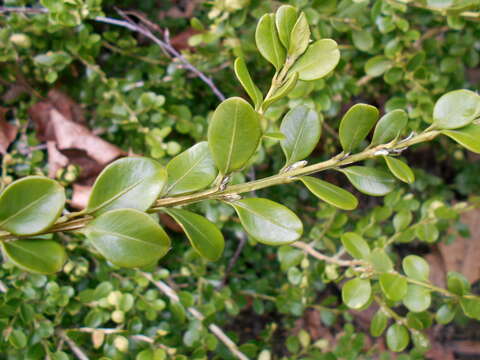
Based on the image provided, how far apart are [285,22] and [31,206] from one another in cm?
46

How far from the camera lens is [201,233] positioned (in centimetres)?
72

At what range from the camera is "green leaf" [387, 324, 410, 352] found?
1171 millimetres

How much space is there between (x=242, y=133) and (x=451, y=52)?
1266 millimetres

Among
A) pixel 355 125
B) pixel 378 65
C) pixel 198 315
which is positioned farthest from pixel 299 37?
pixel 198 315

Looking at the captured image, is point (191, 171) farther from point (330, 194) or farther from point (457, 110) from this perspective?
point (457, 110)

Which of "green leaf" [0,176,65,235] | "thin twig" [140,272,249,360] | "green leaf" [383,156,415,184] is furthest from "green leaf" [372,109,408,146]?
"thin twig" [140,272,249,360]

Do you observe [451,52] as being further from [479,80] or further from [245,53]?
[479,80]

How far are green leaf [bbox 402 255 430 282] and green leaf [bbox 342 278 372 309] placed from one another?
11 cm

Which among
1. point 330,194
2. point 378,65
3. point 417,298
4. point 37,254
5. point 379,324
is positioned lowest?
point 379,324

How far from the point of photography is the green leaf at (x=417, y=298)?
41.4 inches

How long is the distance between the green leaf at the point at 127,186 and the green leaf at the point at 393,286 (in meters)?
0.62

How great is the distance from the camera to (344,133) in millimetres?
781

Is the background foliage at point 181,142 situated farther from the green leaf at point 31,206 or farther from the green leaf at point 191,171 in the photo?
the green leaf at point 31,206

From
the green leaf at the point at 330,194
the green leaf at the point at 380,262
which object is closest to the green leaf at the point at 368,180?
the green leaf at the point at 330,194
